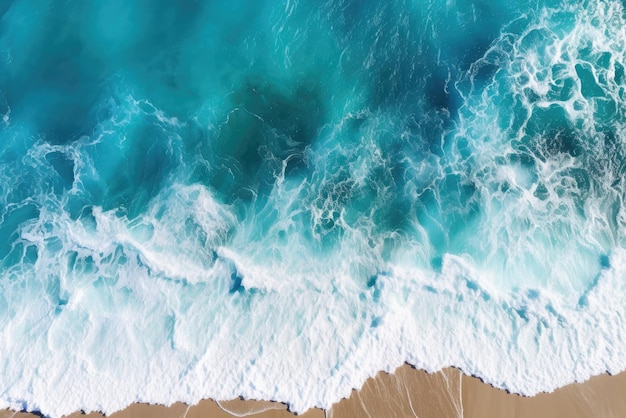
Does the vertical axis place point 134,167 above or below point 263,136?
below

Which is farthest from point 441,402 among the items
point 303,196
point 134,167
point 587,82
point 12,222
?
point 12,222

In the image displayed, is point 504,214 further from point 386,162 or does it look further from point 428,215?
point 386,162

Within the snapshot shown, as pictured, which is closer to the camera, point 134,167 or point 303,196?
point 303,196

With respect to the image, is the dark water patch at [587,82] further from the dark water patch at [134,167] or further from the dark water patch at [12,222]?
the dark water patch at [12,222]

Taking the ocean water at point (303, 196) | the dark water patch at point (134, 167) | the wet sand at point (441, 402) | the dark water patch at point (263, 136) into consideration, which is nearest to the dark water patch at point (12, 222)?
the ocean water at point (303, 196)

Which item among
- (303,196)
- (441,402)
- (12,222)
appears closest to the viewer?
(441,402)

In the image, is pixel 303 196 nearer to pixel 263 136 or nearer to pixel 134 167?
pixel 263 136

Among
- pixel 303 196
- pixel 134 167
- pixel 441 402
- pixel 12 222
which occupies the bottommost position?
pixel 441 402

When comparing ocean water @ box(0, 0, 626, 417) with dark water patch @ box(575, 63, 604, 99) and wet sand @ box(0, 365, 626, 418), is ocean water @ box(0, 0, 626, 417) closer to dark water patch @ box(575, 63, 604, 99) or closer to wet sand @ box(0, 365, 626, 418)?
dark water patch @ box(575, 63, 604, 99)
